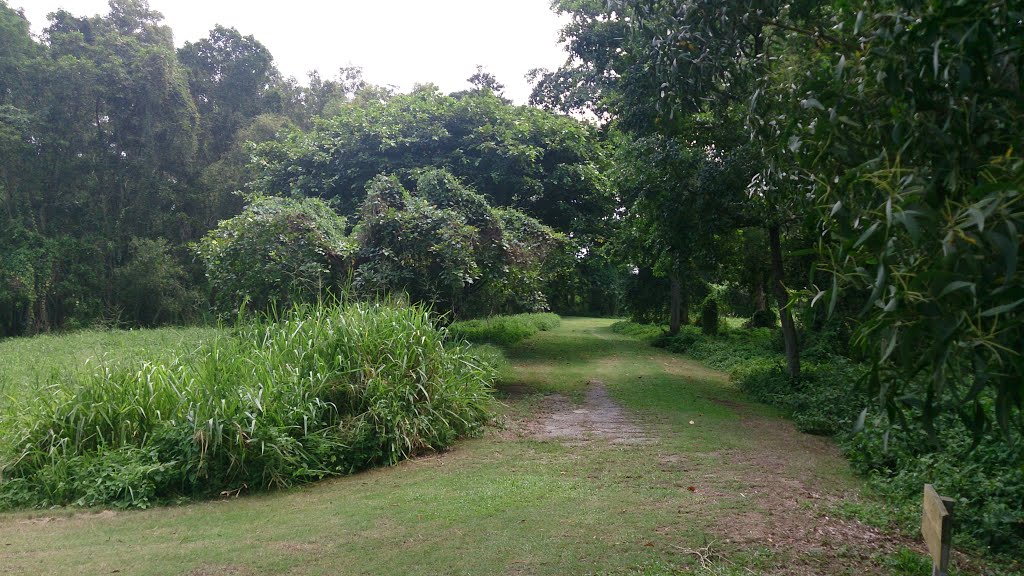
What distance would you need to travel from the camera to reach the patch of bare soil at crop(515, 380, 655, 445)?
27.7ft

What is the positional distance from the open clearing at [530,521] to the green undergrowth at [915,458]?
0.34 meters

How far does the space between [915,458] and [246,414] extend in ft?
19.9

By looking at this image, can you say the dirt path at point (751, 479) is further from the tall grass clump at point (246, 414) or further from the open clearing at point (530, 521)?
the tall grass clump at point (246, 414)

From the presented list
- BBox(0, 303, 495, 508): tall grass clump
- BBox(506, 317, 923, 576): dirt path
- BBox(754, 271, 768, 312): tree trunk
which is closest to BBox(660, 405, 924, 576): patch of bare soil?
BBox(506, 317, 923, 576): dirt path

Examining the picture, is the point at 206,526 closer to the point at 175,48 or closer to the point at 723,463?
the point at 723,463

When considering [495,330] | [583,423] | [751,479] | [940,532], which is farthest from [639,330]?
[940,532]

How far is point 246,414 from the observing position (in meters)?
6.54

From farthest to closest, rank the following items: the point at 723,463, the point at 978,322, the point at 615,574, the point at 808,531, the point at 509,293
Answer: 1. the point at 509,293
2. the point at 723,463
3. the point at 808,531
4. the point at 615,574
5. the point at 978,322

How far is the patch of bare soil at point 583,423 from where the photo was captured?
843cm

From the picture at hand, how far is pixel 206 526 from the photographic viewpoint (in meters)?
5.24

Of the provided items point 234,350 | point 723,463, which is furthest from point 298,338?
point 723,463

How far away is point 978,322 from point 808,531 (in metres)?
3.19

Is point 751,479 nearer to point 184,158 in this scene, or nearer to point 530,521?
point 530,521

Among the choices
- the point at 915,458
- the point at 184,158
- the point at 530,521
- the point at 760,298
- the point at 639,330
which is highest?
the point at 184,158
